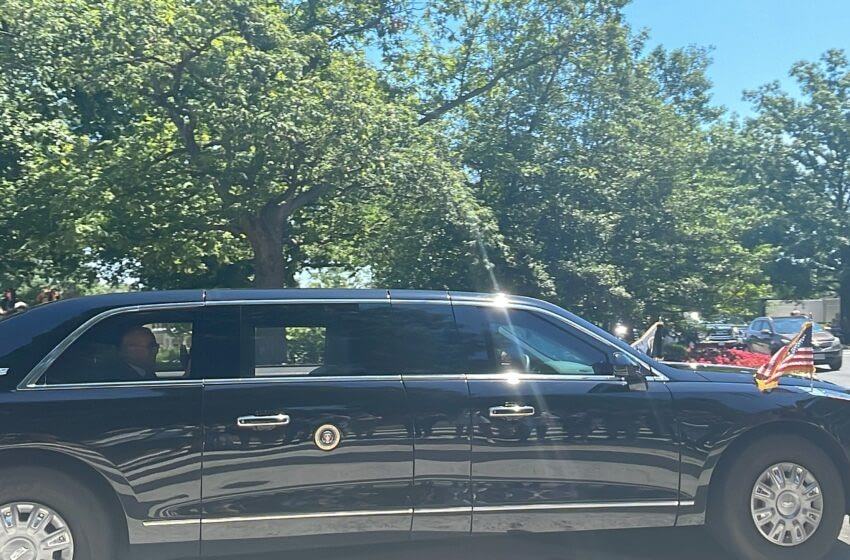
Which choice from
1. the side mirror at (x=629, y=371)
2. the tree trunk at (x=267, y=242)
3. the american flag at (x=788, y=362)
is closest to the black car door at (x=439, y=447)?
the side mirror at (x=629, y=371)

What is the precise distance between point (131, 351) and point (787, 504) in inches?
162

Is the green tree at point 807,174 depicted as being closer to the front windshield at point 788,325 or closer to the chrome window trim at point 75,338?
the front windshield at point 788,325

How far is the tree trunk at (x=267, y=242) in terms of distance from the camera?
1645 centimetres

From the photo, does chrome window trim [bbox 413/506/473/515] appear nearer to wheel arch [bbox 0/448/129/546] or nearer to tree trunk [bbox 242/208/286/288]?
wheel arch [bbox 0/448/129/546]

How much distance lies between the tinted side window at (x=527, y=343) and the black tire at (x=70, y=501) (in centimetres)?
231

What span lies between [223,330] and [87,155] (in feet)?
37.6

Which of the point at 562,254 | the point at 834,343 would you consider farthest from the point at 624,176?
the point at 834,343

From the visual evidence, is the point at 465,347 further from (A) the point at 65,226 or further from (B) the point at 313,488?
(A) the point at 65,226

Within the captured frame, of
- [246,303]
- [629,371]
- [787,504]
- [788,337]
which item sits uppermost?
[246,303]

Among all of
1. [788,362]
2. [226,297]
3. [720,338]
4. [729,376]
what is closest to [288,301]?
[226,297]

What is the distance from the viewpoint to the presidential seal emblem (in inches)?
173

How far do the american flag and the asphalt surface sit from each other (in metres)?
1.18

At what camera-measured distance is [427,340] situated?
4.78 meters

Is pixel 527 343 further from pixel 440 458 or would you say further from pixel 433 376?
pixel 440 458
